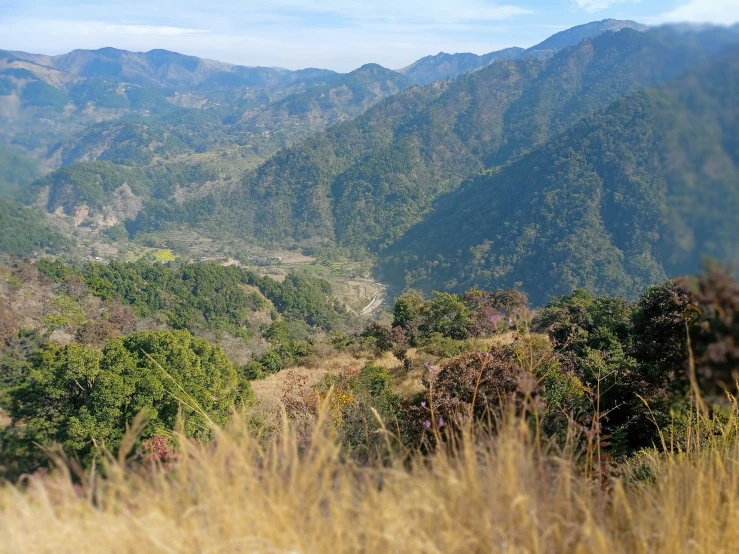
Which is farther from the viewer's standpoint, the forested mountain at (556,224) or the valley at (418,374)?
the forested mountain at (556,224)

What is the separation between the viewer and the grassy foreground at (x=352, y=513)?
194 centimetres

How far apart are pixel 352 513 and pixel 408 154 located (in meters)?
140

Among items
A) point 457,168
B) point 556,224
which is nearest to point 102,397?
point 556,224

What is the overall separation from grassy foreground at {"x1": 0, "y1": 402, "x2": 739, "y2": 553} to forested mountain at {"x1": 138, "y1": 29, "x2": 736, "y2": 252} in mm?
108334

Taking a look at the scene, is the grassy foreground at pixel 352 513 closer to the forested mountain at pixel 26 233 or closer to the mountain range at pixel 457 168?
the mountain range at pixel 457 168

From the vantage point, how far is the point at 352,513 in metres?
2.25

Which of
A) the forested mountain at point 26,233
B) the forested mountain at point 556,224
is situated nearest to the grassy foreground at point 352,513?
the forested mountain at point 556,224

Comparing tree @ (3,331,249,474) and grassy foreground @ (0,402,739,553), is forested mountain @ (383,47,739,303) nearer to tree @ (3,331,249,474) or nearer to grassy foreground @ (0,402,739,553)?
tree @ (3,331,249,474)

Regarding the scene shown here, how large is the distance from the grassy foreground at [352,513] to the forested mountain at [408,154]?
10833 centimetres

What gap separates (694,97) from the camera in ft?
9.61

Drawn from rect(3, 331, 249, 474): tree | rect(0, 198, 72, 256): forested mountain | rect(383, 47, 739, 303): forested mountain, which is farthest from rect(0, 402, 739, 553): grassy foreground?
rect(0, 198, 72, 256): forested mountain

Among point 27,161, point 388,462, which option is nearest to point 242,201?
point 27,161

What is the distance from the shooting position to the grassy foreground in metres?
1.94

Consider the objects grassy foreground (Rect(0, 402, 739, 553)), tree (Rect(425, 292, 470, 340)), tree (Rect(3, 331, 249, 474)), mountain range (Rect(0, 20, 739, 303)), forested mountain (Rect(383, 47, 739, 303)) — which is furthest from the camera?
forested mountain (Rect(383, 47, 739, 303))
